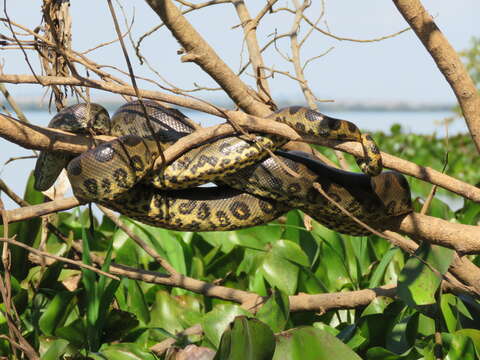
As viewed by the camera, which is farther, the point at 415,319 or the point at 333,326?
the point at 333,326

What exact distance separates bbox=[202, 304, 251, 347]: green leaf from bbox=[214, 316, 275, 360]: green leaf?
53 centimetres

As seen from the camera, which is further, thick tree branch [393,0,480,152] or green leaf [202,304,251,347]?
green leaf [202,304,251,347]

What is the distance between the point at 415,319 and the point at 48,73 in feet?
6.79

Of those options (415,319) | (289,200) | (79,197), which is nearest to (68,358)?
(79,197)

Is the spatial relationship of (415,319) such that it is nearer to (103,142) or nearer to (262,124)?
(262,124)

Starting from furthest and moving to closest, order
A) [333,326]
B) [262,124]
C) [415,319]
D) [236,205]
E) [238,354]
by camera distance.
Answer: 1. [333,326]
2. [236,205]
3. [415,319]
4. [262,124]
5. [238,354]

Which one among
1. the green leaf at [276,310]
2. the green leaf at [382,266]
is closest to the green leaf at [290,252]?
the green leaf at [382,266]

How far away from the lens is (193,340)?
334 cm

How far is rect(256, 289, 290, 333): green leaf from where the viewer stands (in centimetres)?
303

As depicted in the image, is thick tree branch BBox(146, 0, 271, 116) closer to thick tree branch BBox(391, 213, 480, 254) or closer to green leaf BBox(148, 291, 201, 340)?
thick tree branch BBox(391, 213, 480, 254)

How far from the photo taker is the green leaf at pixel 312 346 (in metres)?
2.62

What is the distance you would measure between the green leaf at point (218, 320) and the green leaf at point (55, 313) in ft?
3.15

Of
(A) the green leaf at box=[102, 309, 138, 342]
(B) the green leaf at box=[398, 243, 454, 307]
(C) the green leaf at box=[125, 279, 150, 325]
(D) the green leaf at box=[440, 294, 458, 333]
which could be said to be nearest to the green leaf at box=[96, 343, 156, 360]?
(A) the green leaf at box=[102, 309, 138, 342]

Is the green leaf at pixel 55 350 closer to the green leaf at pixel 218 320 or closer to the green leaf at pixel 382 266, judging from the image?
the green leaf at pixel 218 320
